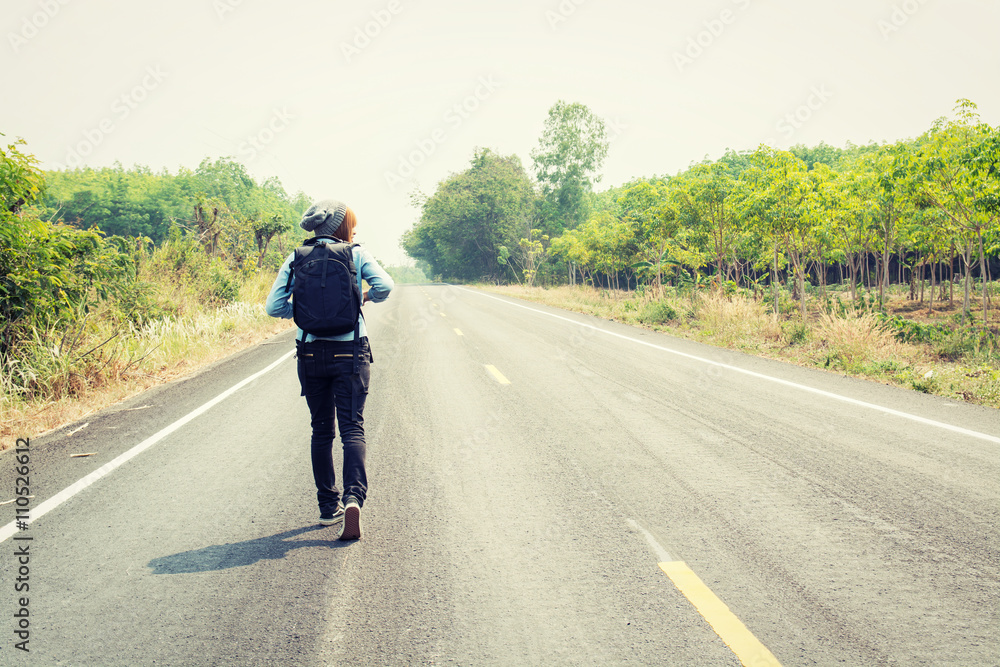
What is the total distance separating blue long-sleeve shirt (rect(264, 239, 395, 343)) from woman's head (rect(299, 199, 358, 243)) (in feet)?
0.27

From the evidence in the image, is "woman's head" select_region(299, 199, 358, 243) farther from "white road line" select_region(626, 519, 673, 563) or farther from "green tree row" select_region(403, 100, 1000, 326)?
"green tree row" select_region(403, 100, 1000, 326)

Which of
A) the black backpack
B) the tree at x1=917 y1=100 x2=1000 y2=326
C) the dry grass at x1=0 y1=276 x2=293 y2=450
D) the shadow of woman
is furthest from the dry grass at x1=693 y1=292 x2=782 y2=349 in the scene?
the dry grass at x1=0 y1=276 x2=293 y2=450

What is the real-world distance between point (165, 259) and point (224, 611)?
1838cm

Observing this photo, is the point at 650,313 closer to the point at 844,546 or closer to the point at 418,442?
the point at 418,442

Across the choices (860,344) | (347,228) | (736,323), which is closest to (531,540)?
(347,228)

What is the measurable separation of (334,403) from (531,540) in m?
1.52

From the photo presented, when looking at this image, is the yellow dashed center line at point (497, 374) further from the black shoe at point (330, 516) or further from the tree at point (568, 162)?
the tree at point (568, 162)

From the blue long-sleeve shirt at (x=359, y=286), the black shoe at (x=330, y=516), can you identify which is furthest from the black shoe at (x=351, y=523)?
the blue long-sleeve shirt at (x=359, y=286)

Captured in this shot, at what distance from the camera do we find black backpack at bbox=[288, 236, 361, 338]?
139 inches

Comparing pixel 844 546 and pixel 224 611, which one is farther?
pixel 844 546

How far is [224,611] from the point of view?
9.26 feet

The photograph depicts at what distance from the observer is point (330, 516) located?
12.6 ft

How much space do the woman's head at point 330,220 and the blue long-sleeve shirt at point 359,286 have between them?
3.3 inches

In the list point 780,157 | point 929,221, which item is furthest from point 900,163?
point 929,221
